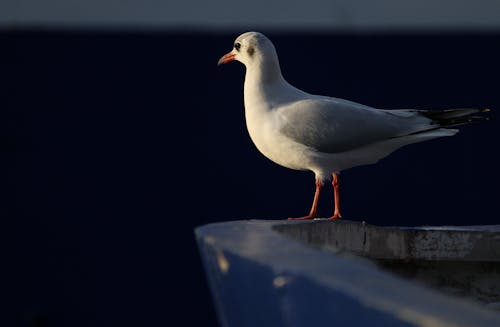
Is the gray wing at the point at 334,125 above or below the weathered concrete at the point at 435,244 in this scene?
above

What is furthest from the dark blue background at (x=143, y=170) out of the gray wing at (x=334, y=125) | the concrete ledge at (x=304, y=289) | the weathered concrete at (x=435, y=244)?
the concrete ledge at (x=304, y=289)

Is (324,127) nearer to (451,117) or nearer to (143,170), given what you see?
(451,117)

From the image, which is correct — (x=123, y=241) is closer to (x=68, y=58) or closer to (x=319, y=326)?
(x=68, y=58)

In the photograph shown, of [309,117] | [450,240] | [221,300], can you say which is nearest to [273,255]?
[221,300]

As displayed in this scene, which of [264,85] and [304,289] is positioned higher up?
[304,289]

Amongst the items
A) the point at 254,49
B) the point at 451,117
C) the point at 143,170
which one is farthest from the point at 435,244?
the point at 143,170

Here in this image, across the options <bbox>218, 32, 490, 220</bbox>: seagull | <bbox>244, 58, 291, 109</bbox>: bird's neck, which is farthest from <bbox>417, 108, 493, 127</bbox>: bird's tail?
<bbox>244, 58, 291, 109</bbox>: bird's neck

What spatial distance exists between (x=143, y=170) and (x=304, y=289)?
639 centimetres

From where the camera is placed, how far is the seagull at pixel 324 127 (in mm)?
4188

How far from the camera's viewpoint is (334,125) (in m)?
4.20

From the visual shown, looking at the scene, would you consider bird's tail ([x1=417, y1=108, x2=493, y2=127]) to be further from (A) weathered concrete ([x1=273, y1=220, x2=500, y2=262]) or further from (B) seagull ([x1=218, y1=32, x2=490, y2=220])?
(A) weathered concrete ([x1=273, y1=220, x2=500, y2=262])

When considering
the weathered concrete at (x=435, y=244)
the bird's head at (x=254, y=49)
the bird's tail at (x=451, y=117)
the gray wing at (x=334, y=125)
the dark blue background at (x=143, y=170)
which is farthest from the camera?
the dark blue background at (x=143, y=170)

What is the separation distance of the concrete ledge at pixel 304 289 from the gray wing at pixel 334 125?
5.10 feet

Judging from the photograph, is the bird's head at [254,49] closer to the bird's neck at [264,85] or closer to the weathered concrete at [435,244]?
the bird's neck at [264,85]
